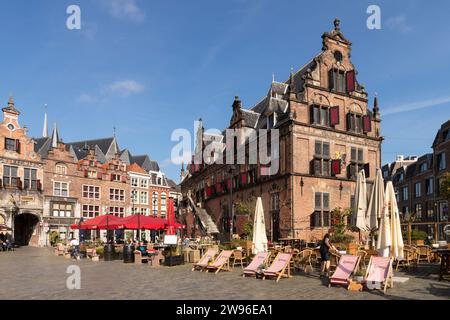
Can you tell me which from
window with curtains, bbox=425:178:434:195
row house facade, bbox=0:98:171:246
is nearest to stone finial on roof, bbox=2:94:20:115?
row house facade, bbox=0:98:171:246

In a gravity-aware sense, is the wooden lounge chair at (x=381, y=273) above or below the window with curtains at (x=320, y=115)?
below

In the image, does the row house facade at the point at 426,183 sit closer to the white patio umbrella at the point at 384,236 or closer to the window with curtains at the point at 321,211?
the window with curtains at the point at 321,211

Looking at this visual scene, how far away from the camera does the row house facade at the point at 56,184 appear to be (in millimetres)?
46281

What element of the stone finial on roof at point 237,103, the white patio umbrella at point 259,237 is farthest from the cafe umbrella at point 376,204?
the stone finial on roof at point 237,103

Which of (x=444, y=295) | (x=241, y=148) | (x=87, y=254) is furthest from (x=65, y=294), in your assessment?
(x=241, y=148)

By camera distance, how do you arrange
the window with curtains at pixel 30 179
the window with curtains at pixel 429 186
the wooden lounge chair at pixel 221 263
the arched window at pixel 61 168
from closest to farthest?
the wooden lounge chair at pixel 221 263
the window with curtains at pixel 30 179
the arched window at pixel 61 168
the window with curtains at pixel 429 186

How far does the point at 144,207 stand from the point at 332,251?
54248 millimetres

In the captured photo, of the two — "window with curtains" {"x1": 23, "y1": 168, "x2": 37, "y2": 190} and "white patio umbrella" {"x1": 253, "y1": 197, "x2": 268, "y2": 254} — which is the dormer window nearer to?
"white patio umbrella" {"x1": 253, "y1": 197, "x2": 268, "y2": 254}

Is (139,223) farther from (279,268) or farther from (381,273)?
(381,273)

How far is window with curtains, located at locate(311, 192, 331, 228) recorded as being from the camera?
95.8 ft

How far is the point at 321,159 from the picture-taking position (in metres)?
30.3

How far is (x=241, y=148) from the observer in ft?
123

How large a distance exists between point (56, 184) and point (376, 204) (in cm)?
4447

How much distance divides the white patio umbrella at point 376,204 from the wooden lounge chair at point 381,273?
265cm
